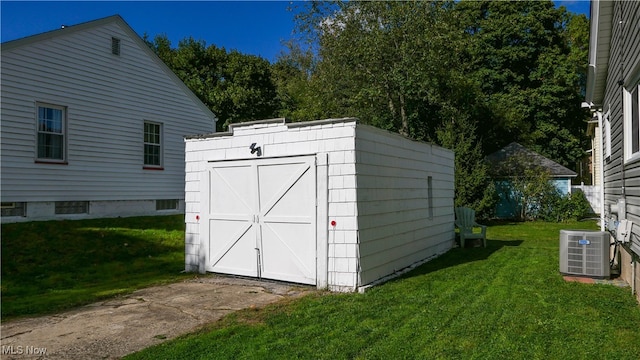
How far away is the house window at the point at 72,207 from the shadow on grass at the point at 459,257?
9.34 m

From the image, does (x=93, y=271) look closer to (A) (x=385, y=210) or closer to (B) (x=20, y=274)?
(B) (x=20, y=274)

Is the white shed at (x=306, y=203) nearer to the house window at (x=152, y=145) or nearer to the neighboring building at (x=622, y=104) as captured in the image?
the neighboring building at (x=622, y=104)

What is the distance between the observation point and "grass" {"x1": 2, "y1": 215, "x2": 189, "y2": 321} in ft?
21.6

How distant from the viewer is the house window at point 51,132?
11.4 meters

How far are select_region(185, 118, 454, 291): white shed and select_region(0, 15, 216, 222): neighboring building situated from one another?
552cm

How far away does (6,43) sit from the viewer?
10578mm

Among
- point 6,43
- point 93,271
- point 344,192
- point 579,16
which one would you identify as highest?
point 579,16

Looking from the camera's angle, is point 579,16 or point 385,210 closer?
point 385,210

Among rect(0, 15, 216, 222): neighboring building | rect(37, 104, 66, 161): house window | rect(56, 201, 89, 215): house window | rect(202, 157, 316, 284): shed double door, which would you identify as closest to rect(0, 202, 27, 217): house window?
rect(0, 15, 216, 222): neighboring building

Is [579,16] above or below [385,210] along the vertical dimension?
above

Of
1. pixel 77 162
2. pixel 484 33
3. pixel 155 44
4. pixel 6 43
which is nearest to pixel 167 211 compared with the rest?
pixel 77 162

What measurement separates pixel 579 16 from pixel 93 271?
35.6m

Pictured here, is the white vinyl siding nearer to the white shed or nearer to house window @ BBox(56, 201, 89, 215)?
house window @ BBox(56, 201, 89, 215)

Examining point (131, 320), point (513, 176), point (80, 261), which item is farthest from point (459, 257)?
point (513, 176)
